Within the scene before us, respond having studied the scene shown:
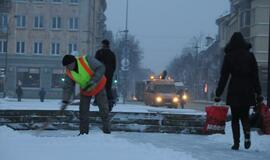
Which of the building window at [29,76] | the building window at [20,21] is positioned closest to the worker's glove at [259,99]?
the building window at [29,76]

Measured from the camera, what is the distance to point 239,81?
10.7 m

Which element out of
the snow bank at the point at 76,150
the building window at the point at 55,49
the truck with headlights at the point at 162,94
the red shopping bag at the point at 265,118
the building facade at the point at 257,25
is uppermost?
the building facade at the point at 257,25

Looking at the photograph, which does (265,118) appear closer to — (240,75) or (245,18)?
(240,75)

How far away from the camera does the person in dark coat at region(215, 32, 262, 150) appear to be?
1062cm

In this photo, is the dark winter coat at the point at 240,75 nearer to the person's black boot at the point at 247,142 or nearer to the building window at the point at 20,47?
the person's black boot at the point at 247,142

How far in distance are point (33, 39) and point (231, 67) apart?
73.1 meters

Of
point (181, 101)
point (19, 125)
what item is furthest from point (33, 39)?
point (19, 125)

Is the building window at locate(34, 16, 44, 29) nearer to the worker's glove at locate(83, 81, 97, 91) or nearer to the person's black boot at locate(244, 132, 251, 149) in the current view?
the worker's glove at locate(83, 81, 97, 91)

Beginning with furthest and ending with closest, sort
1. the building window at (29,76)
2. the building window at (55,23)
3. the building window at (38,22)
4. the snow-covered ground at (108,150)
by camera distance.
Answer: the building window at (55,23), the building window at (38,22), the building window at (29,76), the snow-covered ground at (108,150)

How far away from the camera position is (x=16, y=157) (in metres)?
6.95

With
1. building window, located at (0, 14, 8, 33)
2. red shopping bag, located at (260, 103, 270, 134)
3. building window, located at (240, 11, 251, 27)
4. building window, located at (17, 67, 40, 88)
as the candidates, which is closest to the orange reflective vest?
red shopping bag, located at (260, 103, 270, 134)

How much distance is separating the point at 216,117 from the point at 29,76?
70.0 m

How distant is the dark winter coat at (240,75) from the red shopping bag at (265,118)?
748 millimetres

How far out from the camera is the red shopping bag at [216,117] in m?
12.0
